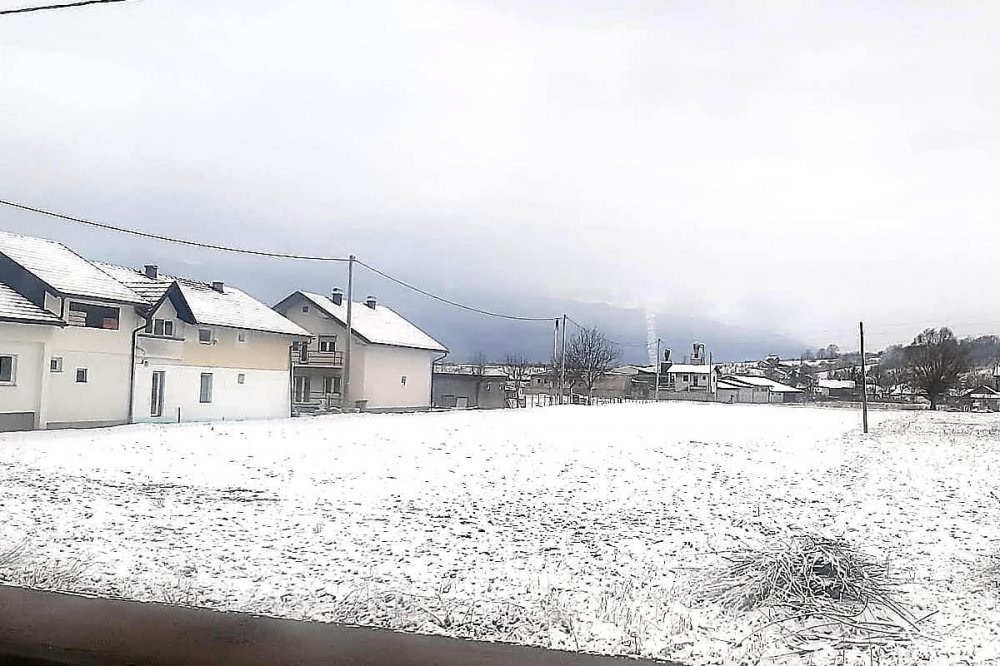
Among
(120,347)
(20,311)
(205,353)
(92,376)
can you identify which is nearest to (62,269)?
(120,347)

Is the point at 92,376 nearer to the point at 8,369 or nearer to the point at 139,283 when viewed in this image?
the point at 8,369

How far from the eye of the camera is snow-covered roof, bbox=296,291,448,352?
42.8 metres

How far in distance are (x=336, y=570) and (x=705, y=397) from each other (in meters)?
68.1

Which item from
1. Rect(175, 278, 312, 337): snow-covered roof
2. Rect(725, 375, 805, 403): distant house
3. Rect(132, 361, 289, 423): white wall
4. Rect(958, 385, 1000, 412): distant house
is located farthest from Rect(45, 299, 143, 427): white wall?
Rect(725, 375, 805, 403): distant house

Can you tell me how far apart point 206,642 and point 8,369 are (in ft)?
64.5

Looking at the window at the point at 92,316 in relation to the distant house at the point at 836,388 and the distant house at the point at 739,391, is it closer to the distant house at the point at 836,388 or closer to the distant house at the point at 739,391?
the distant house at the point at 739,391

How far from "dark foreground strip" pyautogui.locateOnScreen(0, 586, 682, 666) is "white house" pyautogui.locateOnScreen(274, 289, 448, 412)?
36.0 m

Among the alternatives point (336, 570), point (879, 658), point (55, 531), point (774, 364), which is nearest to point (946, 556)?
point (879, 658)

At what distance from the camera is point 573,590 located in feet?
21.0

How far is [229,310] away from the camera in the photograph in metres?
31.5

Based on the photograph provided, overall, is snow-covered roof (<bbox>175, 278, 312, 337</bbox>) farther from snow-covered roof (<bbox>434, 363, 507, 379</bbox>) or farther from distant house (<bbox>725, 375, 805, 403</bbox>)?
distant house (<bbox>725, 375, 805, 403</bbox>)

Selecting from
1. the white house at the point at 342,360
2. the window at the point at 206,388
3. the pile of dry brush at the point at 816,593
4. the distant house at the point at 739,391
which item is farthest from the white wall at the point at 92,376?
the distant house at the point at 739,391

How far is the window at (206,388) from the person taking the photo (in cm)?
2861

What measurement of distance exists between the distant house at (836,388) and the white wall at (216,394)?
51273 millimetres
